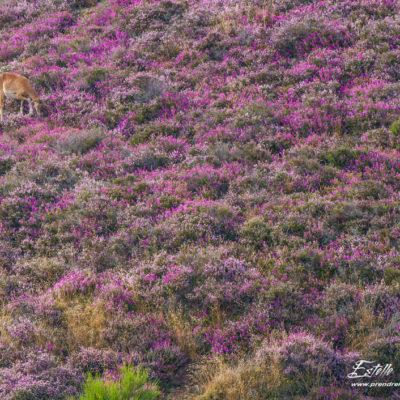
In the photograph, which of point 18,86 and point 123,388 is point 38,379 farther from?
point 18,86

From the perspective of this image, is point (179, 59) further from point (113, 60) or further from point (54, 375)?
point (54, 375)

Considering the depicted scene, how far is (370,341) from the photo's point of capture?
5.50 m

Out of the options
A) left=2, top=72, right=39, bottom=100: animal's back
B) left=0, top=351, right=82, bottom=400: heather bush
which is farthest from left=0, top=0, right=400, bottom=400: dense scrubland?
left=2, top=72, right=39, bottom=100: animal's back

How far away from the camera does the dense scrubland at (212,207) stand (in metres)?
5.64

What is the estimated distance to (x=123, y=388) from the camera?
4.74 meters

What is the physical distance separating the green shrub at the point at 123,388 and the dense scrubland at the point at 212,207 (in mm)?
317

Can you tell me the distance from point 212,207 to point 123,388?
4.38 m

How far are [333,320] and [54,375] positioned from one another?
3516mm

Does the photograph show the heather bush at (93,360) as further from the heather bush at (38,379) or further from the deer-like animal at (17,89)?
the deer-like animal at (17,89)

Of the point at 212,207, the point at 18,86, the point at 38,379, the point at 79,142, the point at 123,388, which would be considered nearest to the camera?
the point at 123,388

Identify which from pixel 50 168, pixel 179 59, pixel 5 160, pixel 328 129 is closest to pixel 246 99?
pixel 328 129

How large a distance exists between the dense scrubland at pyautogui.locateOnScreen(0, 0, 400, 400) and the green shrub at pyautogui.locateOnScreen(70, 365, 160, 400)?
12.5 inches

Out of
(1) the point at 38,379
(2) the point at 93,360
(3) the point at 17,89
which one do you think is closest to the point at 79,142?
(3) the point at 17,89

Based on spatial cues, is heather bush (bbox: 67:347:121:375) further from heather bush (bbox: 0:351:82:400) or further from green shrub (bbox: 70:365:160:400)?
green shrub (bbox: 70:365:160:400)
